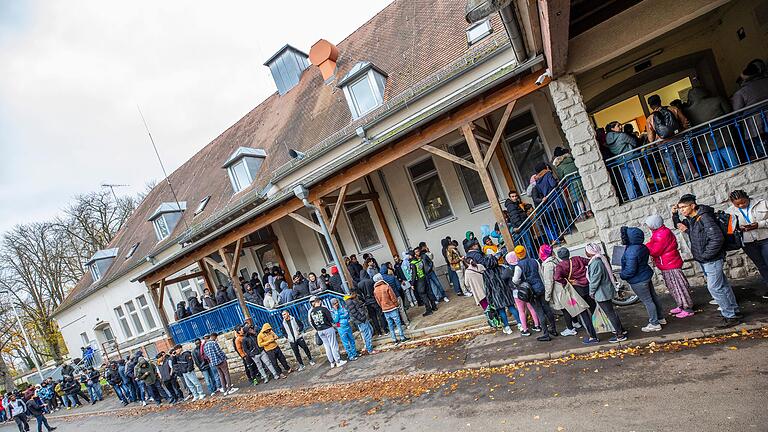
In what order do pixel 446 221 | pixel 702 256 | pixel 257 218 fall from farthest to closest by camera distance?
pixel 446 221
pixel 257 218
pixel 702 256

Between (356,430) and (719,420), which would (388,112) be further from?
(719,420)

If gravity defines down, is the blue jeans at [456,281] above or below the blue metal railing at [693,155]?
below

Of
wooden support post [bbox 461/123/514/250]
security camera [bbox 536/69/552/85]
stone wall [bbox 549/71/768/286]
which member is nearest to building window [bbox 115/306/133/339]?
wooden support post [bbox 461/123/514/250]

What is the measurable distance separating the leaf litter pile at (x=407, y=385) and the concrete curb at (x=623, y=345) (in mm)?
53

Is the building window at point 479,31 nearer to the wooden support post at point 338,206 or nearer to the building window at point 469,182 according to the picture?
the building window at point 469,182

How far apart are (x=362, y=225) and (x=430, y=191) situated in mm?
2933

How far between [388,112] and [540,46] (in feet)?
18.2

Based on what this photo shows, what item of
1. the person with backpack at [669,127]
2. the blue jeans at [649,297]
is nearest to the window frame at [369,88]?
the person with backpack at [669,127]

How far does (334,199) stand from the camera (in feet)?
37.5

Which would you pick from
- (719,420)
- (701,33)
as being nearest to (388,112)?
(701,33)

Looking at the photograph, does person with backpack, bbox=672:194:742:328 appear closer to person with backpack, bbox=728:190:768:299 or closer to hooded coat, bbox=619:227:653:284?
person with backpack, bbox=728:190:768:299

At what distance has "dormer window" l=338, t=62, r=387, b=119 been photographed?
40.0 feet

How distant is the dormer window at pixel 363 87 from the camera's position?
12.2 m

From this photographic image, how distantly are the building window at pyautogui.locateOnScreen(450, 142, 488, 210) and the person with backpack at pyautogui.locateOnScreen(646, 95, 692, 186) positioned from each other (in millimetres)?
5179
